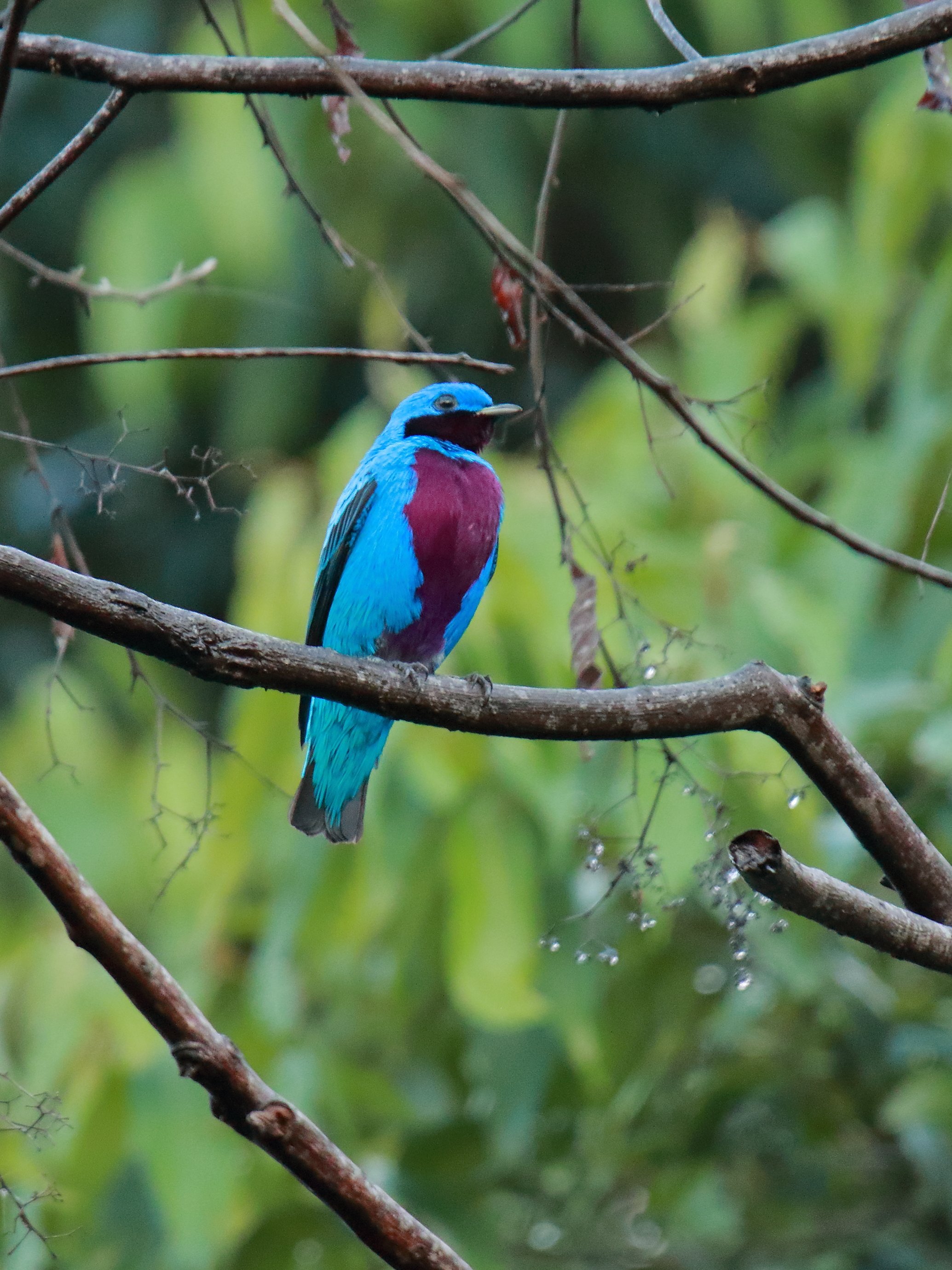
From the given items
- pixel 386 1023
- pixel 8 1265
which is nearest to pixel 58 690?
pixel 386 1023

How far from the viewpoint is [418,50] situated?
9156 millimetres

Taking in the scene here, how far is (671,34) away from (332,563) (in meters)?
1.82

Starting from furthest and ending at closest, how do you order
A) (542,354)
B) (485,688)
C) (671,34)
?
(542,354)
(671,34)
(485,688)

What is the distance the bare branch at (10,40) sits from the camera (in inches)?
74.2

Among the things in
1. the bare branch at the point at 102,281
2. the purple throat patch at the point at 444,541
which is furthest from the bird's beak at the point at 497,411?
the bare branch at the point at 102,281

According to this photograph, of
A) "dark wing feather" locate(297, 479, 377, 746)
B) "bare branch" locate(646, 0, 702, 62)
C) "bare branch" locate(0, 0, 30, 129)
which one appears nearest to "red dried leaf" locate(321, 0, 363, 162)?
"bare branch" locate(646, 0, 702, 62)

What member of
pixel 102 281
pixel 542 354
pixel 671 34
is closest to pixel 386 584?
pixel 102 281

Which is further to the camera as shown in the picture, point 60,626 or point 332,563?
point 332,563

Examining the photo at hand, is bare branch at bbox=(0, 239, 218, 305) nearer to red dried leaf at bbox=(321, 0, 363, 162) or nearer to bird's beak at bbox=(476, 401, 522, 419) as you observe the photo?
red dried leaf at bbox=(321, 0, 363, 162)

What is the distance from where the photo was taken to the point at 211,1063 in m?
2.11

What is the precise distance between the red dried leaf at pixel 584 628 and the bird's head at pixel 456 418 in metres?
1.58

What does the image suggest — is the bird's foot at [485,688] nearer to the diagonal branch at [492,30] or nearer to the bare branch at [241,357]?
→ the bare branch at [241,357]

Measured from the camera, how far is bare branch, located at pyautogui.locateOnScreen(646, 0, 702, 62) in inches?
94.8

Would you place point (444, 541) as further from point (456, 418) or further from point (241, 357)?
point (241, 357)
